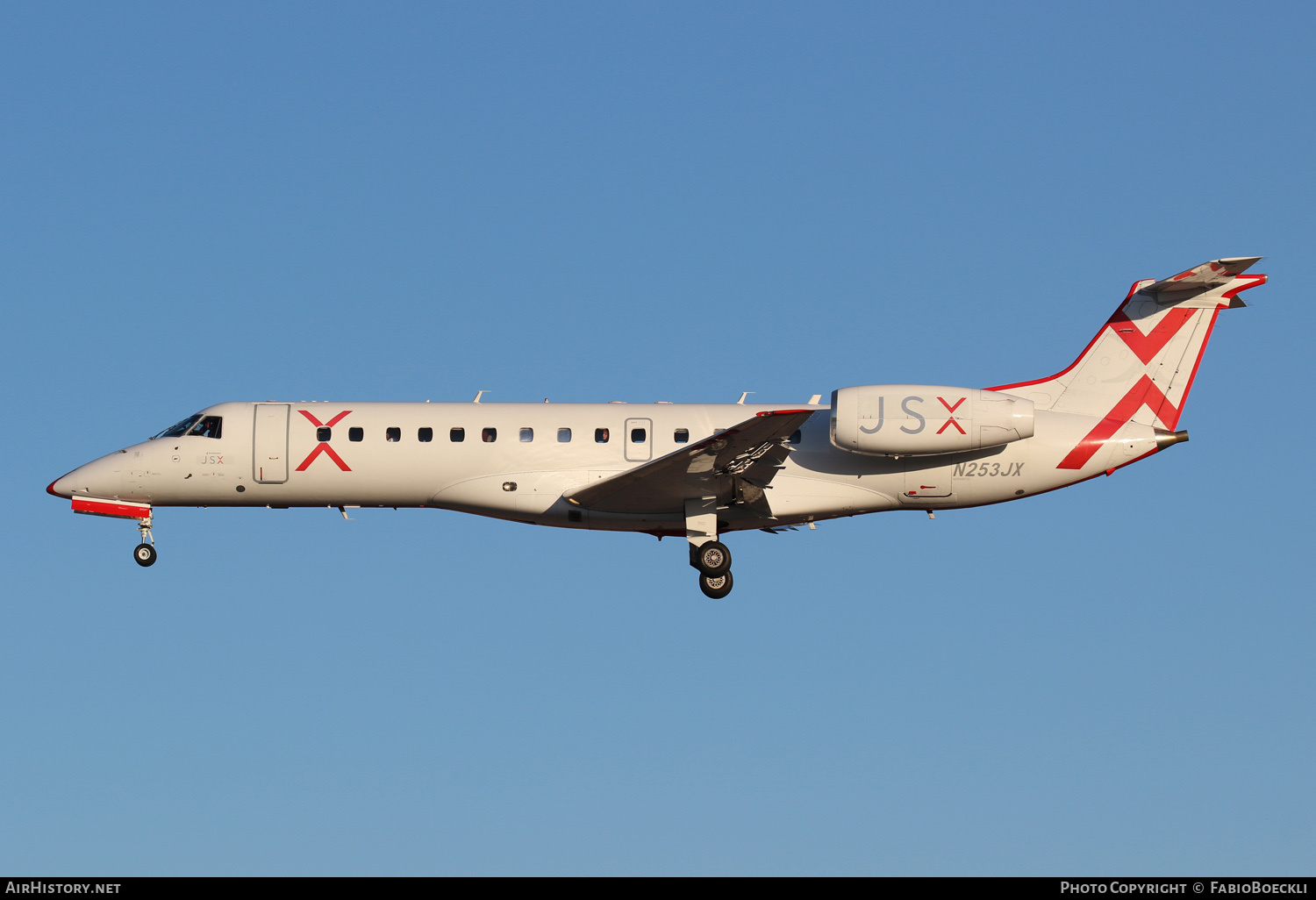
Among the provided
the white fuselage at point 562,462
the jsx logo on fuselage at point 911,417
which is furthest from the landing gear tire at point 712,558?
the jsx logo on fuselage at point 911,417

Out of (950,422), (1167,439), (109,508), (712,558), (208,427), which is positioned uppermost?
(208,427)

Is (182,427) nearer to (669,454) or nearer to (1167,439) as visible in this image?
(669,454)

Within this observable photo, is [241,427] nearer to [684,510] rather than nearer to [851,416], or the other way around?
[684,510]

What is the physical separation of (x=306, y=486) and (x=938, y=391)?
Result: 1157 cm

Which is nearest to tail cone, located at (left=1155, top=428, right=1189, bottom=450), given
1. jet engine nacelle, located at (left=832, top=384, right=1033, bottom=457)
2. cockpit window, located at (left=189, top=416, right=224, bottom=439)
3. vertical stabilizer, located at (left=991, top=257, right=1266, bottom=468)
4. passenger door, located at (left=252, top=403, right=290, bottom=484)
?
vertical stabilizer, located at (left=991, top=257, right=1266, bottom=468)

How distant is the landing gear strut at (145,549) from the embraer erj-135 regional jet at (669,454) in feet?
0.08

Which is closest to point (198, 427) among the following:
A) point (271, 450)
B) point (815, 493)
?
point (271, 450)

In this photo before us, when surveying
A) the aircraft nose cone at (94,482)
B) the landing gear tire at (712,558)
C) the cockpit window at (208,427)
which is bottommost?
the landing gear tire at (712,558)

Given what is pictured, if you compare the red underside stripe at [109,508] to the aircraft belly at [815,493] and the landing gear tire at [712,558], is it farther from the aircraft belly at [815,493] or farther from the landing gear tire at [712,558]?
the aircraft belly at [815,493]

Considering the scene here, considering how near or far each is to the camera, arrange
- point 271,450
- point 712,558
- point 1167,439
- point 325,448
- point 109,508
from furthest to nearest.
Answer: point 109,508
point 271,450
point 325,448
point 1167,439
point 712,558

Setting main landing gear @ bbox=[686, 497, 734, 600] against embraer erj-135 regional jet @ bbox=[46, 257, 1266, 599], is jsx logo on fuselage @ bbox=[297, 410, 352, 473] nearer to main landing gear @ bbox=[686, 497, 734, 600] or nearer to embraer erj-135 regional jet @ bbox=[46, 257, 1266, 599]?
embraer erj-135 regional jet @ bbox=[46, 257, 1266, 599]

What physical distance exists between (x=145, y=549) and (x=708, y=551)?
414 inches

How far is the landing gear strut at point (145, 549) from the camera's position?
25.2 metres

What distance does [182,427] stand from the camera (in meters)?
25.7
